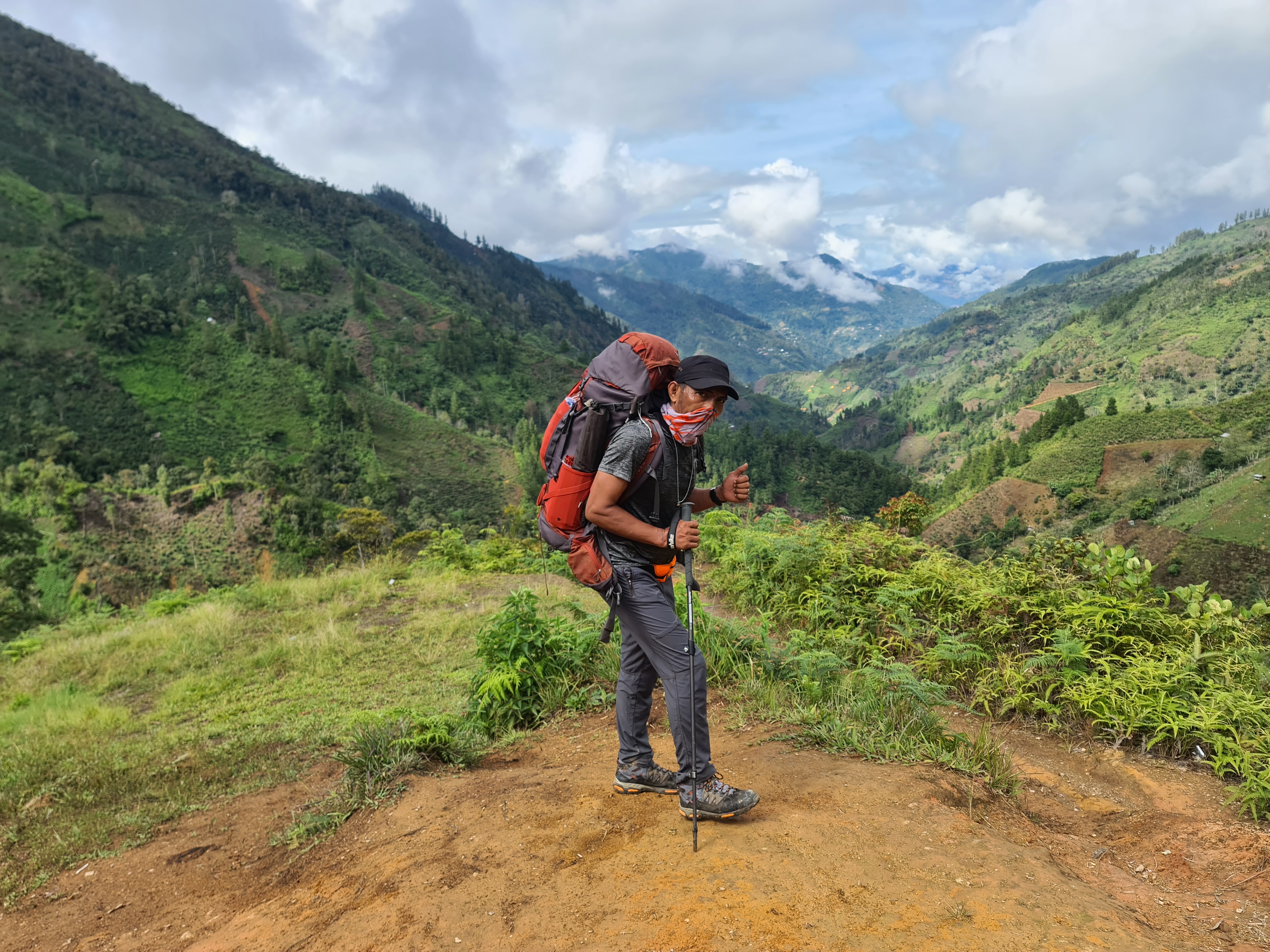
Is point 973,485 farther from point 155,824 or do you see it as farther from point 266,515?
point 155,824

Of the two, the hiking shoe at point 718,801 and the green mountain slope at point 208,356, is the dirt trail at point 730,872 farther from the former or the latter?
the green mountain slope at point 208,356

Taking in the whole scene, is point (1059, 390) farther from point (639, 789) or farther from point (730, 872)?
point (730, 872)

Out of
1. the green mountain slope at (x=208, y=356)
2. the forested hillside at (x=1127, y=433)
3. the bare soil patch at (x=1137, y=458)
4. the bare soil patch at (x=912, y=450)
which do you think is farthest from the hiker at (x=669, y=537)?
the bare soil patch at (x=912, y=450)

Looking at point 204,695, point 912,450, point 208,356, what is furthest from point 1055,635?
point 912,450

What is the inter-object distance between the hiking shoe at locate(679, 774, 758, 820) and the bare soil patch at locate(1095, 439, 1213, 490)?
70.9 m

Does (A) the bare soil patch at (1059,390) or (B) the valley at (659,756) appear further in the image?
(A) the bare soil patch at (1059,390)

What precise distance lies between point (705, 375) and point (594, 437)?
60 cm

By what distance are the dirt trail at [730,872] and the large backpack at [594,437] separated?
4.19ft

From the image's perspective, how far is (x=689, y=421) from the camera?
305 cm

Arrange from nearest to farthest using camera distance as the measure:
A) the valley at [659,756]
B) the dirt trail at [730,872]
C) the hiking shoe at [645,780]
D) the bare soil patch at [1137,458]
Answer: the dirt trail at [730,872], the valley at [659,756], the hiking shoe at [645,780], the bare soil patch at [1137,458]

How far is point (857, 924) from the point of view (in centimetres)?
230

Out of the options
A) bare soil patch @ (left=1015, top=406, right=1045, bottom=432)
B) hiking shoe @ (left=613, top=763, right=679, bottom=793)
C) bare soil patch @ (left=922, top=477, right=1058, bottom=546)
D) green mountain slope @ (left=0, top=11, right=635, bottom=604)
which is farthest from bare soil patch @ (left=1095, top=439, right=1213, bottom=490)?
hiking shoe @ (left=613, top=763, right=679, bottom=793)

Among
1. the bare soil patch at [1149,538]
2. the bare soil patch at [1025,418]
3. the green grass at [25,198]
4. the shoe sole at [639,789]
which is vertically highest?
the green grass at [25,198]

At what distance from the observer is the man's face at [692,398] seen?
118 inches
